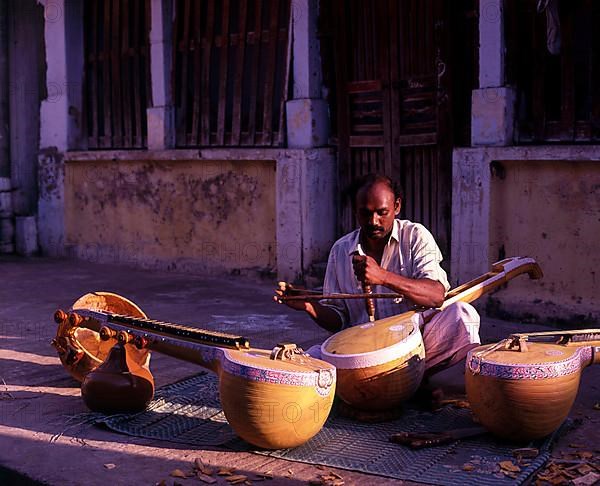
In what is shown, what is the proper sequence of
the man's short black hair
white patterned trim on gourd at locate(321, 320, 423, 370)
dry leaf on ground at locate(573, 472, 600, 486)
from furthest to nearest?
the man's short black hair → white patterned trim on gourd at locate(321, 320, 423, 370) → dry leaf on ground at locate(573, 472, 600, 486)

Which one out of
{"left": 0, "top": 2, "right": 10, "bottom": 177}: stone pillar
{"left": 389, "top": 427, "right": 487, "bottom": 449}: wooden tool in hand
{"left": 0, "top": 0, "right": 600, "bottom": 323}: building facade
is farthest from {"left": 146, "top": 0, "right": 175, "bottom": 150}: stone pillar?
{"left": 389, "top": 427, "right": 487, "bottom": 449}: wooden tool in hand

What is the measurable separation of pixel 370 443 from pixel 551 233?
2.96 meters

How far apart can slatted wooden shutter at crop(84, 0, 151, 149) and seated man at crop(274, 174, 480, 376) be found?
5.59 m

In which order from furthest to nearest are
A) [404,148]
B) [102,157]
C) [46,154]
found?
[46,154], [102,157], [404,148]

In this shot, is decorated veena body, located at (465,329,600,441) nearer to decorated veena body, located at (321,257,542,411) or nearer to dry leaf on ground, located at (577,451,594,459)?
dry leaf on ground, located at (577,451,594,459)

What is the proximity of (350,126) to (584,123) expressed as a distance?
87.7 inches

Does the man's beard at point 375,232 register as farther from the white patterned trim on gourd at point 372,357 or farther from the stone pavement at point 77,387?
the stone pavement at point 77,387

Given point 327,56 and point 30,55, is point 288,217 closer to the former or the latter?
point 327,56

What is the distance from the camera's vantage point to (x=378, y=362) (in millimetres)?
3752

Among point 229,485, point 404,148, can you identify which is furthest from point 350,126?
point 229,485

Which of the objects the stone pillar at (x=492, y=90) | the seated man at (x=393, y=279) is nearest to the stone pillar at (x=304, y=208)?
the stone pillar at (x=492, y=90)

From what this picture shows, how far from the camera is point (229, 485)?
10.7 feet

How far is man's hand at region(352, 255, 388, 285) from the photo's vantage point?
3.81m

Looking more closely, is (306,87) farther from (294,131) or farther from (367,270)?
(367,270)
